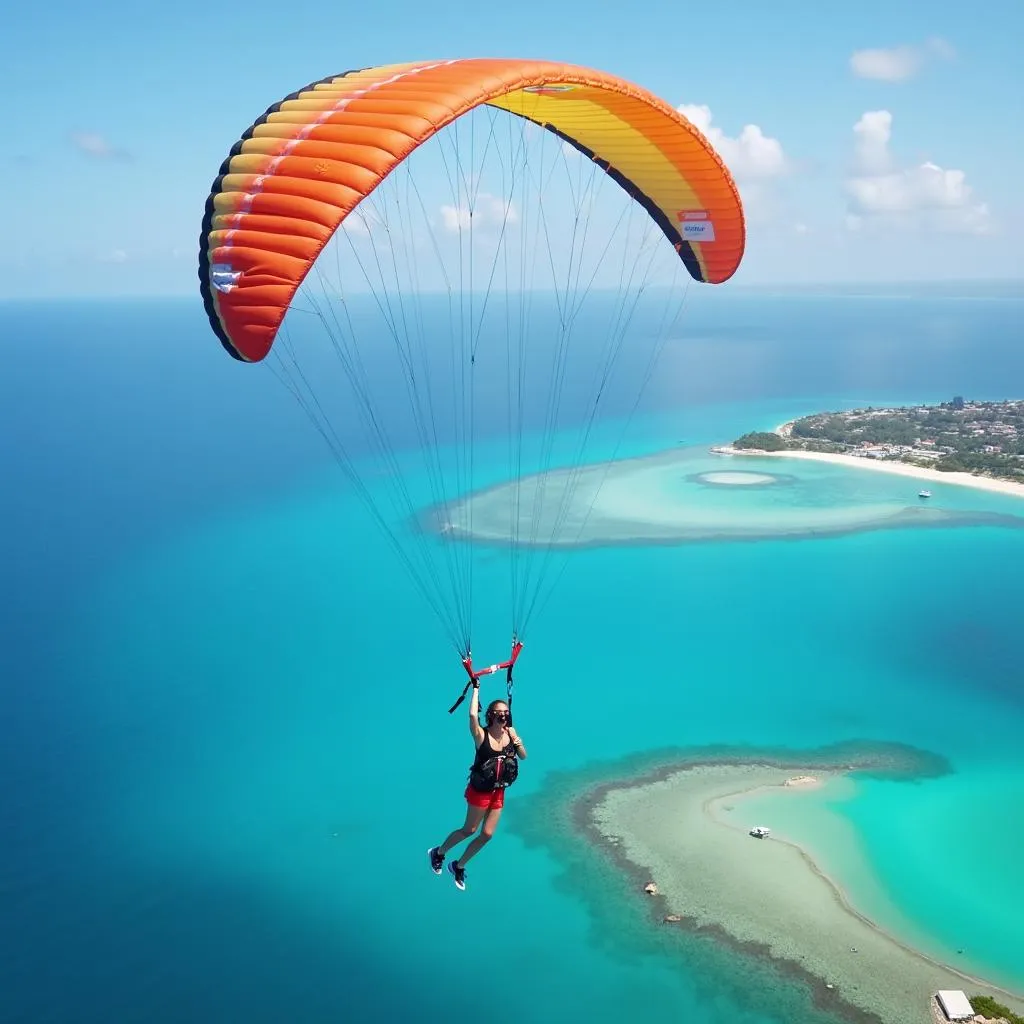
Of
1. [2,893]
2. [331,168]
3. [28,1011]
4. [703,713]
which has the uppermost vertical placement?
[331,168]

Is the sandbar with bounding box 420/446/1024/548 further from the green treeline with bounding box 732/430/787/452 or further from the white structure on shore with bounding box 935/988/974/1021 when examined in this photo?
the white structure on shore with bounding box 935/988/974/1021

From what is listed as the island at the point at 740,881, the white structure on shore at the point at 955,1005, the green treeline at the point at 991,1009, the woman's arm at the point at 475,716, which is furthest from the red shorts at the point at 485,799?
the green treeline at the point at 991,1009

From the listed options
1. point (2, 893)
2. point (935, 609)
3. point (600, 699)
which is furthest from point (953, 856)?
point (2, 893)

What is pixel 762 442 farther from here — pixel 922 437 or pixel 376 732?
pixel 376 732

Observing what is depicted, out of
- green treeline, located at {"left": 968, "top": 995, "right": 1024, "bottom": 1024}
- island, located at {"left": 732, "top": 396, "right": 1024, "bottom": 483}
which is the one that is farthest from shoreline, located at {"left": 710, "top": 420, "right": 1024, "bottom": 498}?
green treeline, located at {"left": 968, "top": 995, "right": 1024, "bottom": 1024}

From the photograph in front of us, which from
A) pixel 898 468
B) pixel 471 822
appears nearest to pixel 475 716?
pixel 471 822

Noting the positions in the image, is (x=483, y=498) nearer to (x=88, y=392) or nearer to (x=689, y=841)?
(x=689, y=841)

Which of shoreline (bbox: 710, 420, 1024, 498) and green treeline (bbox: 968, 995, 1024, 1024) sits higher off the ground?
shoreline (bbox: 710, 420, 1024, 498)
